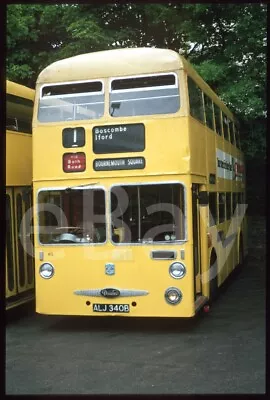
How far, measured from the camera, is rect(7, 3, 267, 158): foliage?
14750 mm

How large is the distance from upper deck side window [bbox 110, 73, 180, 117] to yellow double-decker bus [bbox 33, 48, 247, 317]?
0.01 m

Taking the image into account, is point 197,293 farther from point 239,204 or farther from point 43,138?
point 239,204

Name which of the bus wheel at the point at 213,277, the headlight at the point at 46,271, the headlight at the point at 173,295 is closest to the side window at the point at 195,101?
the bus wheel at the point at 213,277

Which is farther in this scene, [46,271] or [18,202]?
[18,202]

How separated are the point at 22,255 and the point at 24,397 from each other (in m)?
4.54

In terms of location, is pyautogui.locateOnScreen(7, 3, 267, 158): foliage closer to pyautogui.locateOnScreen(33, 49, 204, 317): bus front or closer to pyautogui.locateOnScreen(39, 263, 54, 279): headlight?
pyautogui.locateOnScreen(33, 49, 204, 317): bus front

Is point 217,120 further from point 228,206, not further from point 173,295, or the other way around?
point 173,295

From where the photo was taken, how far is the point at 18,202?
10.3 meters

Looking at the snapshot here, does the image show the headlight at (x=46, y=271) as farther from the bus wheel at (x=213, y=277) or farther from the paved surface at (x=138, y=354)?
the bus wheel at (x=213, y=277)

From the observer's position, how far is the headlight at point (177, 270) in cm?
860

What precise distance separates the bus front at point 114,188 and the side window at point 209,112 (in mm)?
1844

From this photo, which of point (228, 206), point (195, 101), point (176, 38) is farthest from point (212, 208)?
point (176, 38)

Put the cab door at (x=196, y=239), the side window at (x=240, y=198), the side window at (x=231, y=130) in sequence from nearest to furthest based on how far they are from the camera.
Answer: the cab door at (x=196, y=239)
the side window at (x=231, y=130)
the side window at (x=240, y=198)

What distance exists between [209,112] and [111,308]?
411 centimetres
